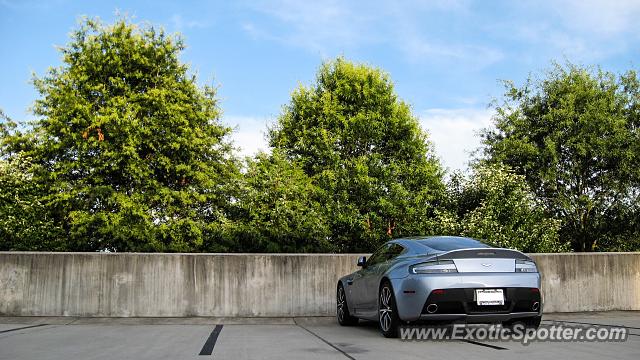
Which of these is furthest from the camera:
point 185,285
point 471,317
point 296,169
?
point 296,169

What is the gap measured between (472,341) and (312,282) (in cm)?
566

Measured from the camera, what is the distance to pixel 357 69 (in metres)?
35.4

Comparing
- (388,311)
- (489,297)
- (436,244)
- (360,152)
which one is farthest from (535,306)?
(360,152)

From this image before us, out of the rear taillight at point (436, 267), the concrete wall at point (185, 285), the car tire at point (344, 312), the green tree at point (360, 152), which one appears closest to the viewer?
the rear taillight at point (436, 267)

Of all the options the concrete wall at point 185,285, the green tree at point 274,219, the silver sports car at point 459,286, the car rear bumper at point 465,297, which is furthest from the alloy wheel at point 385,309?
the green tree at point 274,219

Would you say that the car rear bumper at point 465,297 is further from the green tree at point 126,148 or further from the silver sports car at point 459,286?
the green tree at point 126,148

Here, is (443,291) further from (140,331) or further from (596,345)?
(140,331)

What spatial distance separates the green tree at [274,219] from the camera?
22.9m

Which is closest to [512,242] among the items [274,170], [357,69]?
[274,170]

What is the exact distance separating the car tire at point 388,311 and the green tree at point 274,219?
14.8 metres

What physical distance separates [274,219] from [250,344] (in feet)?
53.2

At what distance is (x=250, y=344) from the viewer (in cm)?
699

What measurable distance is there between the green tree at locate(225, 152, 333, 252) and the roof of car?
Answer: 1462cm

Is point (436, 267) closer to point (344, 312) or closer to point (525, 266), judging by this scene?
point (525, 266)
